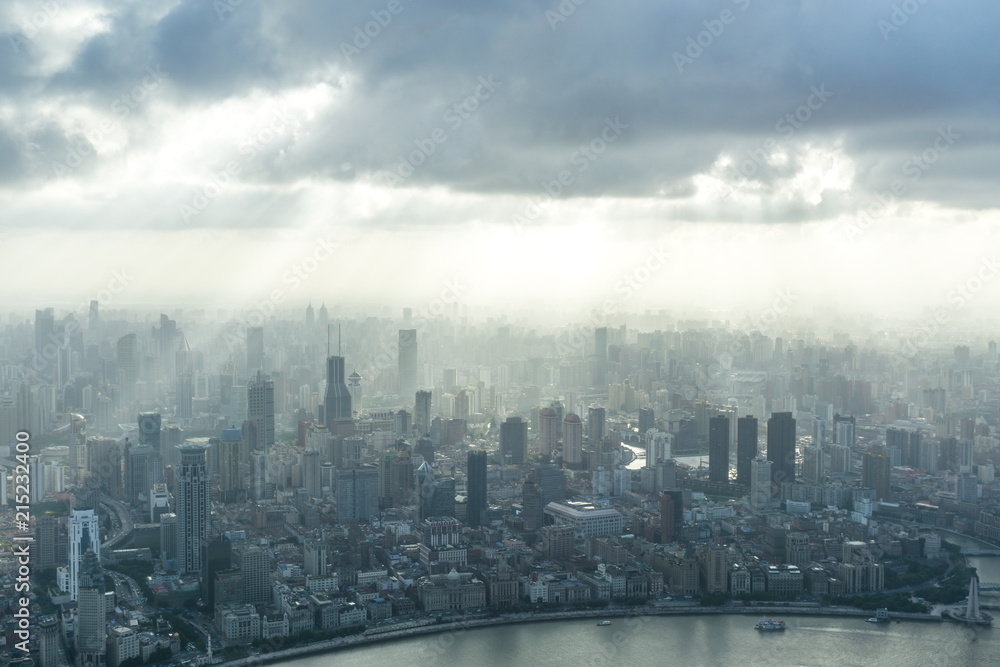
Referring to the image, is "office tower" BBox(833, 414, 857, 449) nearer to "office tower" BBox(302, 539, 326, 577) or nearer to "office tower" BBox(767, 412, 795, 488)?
"office tower" BBox(767, 412, 795, 488)

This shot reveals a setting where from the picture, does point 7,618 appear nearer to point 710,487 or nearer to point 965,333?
point 710,487

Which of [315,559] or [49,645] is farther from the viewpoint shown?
[315,559]

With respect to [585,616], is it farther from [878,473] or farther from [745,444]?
[745,444]

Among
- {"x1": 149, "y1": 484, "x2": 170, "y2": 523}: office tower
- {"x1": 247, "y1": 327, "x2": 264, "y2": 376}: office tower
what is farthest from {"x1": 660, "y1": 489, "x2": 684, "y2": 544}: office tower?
{"x1": 247, "y1": 327, "x2": 264, "y2": 376}: office tower

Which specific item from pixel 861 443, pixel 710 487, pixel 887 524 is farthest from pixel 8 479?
pixel 861 443

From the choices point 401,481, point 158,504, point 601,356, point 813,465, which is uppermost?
point 601,356

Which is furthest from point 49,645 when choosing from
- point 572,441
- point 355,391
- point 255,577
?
point 355,391
